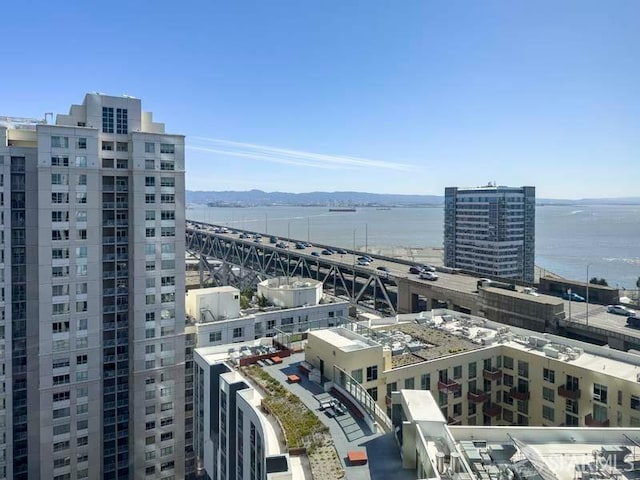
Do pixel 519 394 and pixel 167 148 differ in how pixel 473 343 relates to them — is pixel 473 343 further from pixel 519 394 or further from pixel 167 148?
pixel 167 148

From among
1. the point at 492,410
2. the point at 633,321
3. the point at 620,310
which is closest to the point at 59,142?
the point at 492,410

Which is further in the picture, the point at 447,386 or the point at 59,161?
the point at 59,161

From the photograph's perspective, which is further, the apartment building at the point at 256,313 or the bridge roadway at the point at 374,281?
the bridge roadway at the point at 374,281

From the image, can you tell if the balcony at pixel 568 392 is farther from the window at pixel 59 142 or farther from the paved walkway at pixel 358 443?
the window at pixel 59 142

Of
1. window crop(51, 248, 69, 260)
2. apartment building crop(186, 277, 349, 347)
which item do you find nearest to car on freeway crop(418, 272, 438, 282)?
apartment building crop(186, 277, 349, 347)

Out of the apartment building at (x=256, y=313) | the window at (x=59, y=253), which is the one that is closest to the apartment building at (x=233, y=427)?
the apartment building at (x=256, y=313)

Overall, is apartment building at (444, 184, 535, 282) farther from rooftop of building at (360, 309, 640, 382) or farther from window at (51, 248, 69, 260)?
window at (51, 248, 69, 260)
